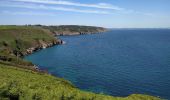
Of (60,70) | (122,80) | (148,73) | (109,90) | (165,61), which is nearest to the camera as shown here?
(109,90)

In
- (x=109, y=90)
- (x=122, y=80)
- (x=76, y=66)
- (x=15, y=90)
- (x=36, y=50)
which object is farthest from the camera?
(x=36, y=50)

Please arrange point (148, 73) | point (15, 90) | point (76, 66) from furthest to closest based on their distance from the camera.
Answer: point (76, 66), point (148, 73), point (15, 90)

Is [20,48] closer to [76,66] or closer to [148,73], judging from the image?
[76,66]

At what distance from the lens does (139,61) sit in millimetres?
123875

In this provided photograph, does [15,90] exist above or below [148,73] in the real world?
above

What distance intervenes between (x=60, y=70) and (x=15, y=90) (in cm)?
6921

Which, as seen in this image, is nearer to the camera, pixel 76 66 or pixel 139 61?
pixel 76 66

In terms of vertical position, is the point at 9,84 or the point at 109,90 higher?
the point at 9,84

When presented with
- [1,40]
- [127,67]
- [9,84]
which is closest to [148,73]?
[127,67]

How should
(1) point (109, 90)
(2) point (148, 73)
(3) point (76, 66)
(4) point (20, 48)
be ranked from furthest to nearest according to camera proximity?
(4) point (20, 48), (3) point (76, 66), (2) point (148, 73), (1) point (109, 90)

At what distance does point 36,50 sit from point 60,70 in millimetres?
71673

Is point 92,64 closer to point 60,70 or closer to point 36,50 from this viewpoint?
point 60,70

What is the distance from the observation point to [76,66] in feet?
372

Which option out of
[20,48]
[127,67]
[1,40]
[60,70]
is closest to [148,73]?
[127,67]
